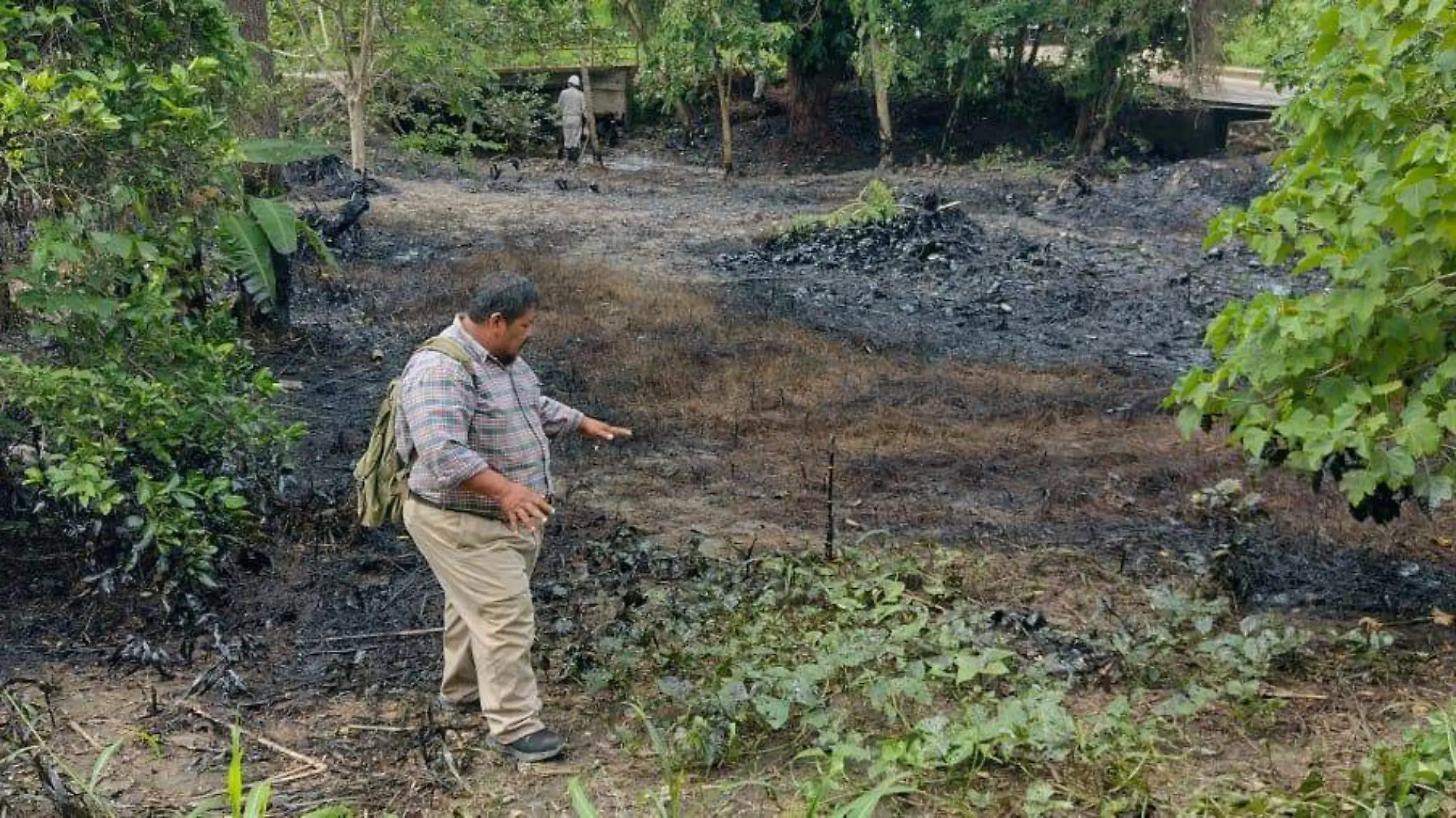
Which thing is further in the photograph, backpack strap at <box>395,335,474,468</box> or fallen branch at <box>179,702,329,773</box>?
fallen branch at <box>179,702,329,773</box>

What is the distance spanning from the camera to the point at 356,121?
59.7 ft

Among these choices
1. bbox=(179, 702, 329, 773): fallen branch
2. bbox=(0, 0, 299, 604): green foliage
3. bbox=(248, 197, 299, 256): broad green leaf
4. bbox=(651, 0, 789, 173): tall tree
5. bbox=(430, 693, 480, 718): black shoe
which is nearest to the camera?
bbox=(179, 702, 329, 773): fallen branch

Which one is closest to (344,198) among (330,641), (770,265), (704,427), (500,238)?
(500,238)

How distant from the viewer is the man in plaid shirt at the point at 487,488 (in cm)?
451

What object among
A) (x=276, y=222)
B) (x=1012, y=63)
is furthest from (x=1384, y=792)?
(x=1012, y=63)

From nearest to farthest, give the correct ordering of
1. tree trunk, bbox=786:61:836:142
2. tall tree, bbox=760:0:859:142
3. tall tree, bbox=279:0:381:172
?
tall tree, bbox=279:0:381:172 < tall tree, bbox=760:0:859:142 < tree trunk, bbox=786:61:836:142

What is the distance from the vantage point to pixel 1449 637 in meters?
5.68

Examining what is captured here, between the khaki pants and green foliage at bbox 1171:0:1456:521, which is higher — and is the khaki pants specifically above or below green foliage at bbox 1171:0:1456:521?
below

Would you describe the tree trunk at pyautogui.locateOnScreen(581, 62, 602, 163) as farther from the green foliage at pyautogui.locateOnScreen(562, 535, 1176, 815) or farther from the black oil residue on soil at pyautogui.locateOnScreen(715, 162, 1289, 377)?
the green foliage at pyautogui.locateOnScreen(562, 535, 1176, 815)

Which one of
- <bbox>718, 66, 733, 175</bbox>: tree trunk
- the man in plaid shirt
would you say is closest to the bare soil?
the man in plaid shirt

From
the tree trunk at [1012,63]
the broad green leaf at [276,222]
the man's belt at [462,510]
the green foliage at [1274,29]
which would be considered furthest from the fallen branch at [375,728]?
the tree trunk at [1012,63]

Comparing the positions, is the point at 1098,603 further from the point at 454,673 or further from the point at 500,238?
the point at 500,238

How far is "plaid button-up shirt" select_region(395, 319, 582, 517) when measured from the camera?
176 inches

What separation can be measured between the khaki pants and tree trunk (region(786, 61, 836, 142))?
73.6ft
